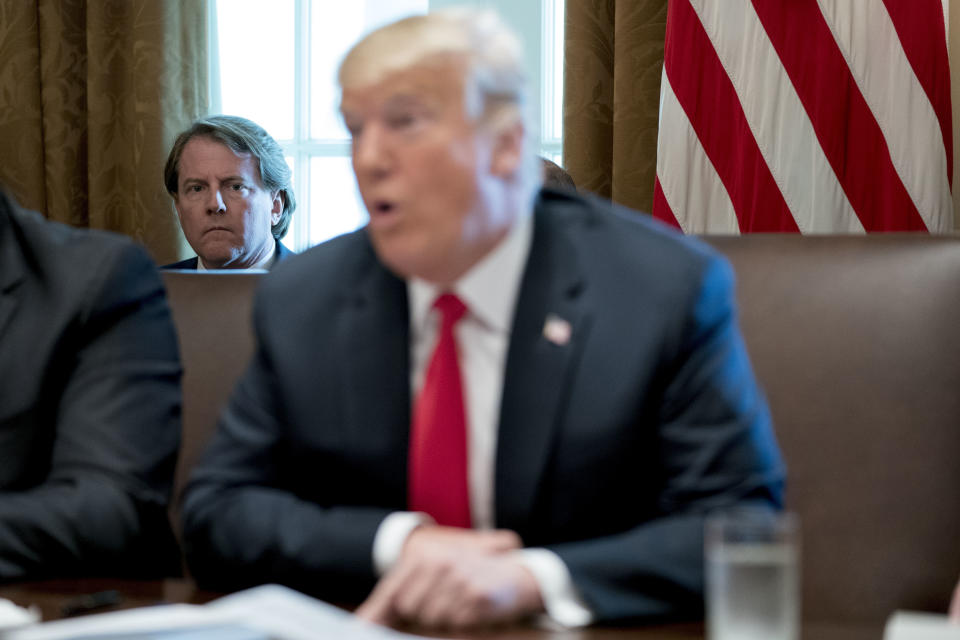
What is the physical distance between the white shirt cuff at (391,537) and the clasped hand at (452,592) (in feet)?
0.26

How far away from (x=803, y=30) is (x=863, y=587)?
5.96 ft

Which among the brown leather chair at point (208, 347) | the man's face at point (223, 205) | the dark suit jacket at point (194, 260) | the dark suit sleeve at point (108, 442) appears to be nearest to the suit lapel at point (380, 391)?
the dark suit sleeve at point (108, 442)

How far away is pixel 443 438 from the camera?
1393 mm

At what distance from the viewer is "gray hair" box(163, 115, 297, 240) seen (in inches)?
147

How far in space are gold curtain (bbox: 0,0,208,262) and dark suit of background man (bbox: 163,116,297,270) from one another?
0.50 metres

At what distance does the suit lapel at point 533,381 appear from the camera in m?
1.37

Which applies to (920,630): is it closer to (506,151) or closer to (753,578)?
(753,578)

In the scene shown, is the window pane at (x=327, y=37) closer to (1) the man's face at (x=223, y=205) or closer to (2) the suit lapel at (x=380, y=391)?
(1) the man's face at (x=223, y=205)

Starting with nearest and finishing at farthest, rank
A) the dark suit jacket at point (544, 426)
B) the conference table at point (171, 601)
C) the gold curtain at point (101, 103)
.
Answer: the conference table at point (171, 601) < the dark suit jacket at point (544, 426) < the gold curtain at point (101, 103)

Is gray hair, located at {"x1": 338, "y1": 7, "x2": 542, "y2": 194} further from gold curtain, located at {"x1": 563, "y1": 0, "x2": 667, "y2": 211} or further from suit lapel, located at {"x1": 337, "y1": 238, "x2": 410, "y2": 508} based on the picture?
gold curtain, located at {"x1": 563, "y1": 0, "x2": 667, "y2": 211}

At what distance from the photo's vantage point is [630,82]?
3.63m

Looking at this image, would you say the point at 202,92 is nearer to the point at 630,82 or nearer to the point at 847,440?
the point at 630,82

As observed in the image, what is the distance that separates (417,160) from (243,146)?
2536 mm

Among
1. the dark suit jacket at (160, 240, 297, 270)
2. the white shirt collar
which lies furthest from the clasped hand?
the dark suit jacket at (160, 240, 297, 270)
